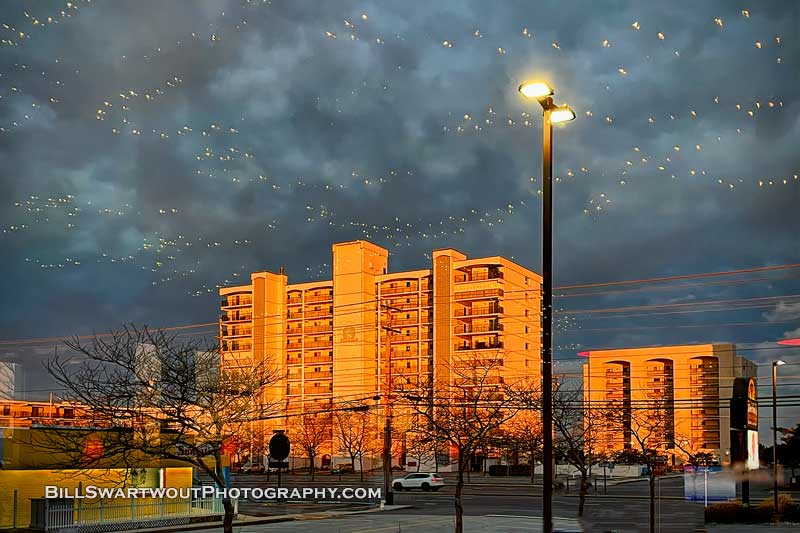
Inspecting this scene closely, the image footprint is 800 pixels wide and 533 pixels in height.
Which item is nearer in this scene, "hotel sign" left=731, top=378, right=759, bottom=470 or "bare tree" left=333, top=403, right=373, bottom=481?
"hotel sign" left=731, top=378, right=759, bottom=470

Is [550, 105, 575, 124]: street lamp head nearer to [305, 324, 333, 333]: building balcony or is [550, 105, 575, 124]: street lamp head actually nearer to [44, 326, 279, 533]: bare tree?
[44, 326, 279, 533]: bare tree

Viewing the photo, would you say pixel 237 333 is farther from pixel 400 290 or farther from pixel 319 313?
pixel 400 290

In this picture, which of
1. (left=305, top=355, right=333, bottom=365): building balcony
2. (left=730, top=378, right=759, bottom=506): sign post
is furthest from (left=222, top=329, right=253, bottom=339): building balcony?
(left=730, top=378, right=759, bottom=506): sign post

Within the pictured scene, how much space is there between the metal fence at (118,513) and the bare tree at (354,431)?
53.9 metres

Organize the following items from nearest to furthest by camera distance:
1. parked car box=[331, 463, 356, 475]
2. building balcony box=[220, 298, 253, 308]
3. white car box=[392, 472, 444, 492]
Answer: white car box=[392, 472, 444, 492], parked car box=[331, 463, 356, 475], building balcony box=[220, 298, 253, 308]

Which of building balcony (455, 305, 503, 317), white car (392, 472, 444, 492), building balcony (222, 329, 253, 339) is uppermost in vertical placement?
building balcony (455, 305, 503, 317)

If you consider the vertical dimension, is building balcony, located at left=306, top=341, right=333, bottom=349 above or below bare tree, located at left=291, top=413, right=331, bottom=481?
above

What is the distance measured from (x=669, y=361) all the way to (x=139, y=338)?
5826 centimetres

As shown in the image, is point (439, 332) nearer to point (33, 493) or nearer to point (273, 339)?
point (273, 339)

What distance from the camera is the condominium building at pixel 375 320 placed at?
93.7 meters

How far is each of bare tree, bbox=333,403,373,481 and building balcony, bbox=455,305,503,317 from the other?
14.4 m

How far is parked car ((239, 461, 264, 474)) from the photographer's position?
101062mm

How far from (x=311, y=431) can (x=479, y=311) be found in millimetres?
22411

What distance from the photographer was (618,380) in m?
80.0
